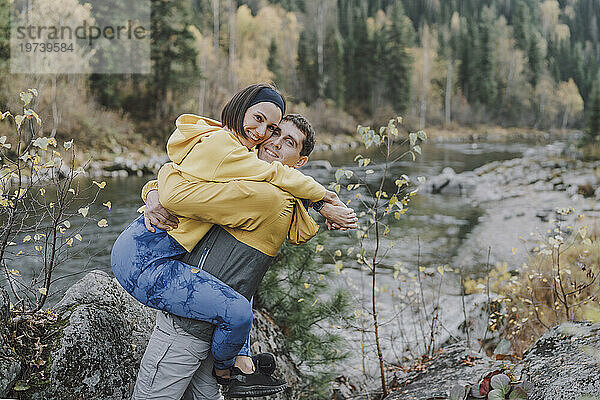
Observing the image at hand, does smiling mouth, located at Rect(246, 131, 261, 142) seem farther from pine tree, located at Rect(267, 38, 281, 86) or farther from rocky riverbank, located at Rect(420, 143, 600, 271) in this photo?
pine tree, located at Rect(267, 38, 281, 86)

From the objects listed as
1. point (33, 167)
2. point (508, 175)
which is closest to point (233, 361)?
point (33, 167)

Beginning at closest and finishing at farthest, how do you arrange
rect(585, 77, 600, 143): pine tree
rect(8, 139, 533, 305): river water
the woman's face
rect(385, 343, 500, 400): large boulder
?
the woman's face → rect(385, 343, 500, 400): large boulder → rect(8, 139, 533, 305): river water → rect(585, 77, 600, 143): pine tree

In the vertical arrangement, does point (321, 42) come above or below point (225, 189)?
below

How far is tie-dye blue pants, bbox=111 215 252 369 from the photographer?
1369 millimetres

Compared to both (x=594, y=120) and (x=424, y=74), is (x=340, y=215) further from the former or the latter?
(x=424, y=74)

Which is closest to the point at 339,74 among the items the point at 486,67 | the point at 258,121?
the point at 486,67

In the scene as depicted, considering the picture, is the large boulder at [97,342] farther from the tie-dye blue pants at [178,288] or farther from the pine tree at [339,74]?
the pine tree at [339,74]

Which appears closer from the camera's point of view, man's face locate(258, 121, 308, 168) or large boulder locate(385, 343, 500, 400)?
man's face locate(258, 121, 308, 168)

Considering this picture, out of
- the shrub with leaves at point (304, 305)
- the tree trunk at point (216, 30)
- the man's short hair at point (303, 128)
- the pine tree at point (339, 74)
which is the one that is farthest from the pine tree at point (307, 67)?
the man's short hair at point (303, 128)

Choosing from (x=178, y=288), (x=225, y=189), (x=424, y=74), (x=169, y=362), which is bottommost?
(x=424, y=74)

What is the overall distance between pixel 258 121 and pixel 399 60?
1898 centimetres

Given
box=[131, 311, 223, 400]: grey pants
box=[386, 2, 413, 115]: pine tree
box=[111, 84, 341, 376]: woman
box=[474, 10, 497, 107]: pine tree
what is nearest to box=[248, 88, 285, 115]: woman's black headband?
box=[111, 84, 341, 376]: woman

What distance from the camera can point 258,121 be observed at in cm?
146

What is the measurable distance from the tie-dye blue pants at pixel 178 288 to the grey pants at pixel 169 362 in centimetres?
6
